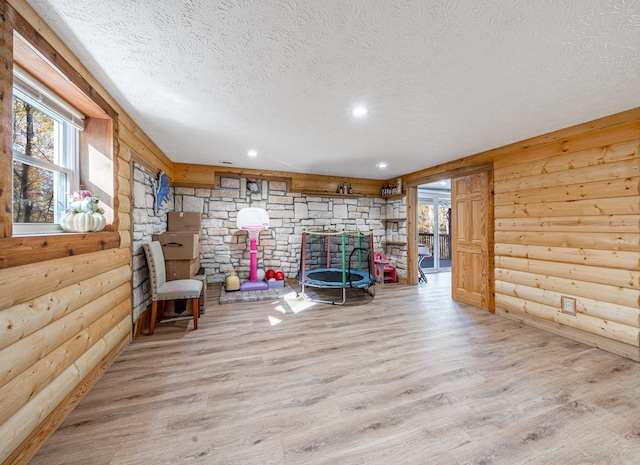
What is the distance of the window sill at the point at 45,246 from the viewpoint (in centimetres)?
118

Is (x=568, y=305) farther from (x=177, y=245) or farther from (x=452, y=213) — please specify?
(x=177, y=245)

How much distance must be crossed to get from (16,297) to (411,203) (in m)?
5.44

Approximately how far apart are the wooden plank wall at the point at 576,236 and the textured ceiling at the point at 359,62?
43 cm

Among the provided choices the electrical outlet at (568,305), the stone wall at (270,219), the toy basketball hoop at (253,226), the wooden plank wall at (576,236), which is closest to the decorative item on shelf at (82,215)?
the stone wall at (270,219)

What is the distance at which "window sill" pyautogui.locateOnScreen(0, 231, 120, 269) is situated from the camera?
118cm

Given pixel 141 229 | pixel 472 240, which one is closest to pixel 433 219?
pixel 472 240

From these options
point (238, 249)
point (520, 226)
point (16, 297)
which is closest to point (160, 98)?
point (16, 297)

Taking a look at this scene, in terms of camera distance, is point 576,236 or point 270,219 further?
point 270,219

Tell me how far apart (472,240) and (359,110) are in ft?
9.43

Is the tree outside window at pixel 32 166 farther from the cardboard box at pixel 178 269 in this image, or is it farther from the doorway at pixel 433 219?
the doorway at pixel 433 219

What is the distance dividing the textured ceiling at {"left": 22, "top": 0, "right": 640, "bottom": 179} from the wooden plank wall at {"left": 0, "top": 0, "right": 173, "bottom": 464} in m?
0.41

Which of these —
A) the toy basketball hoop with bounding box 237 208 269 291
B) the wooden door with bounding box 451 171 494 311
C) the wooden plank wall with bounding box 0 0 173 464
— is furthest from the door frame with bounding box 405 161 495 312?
the wooden plank wall with bounding box 0 0 173 464

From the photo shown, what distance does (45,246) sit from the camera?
4.63ft

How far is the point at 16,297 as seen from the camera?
121cm
